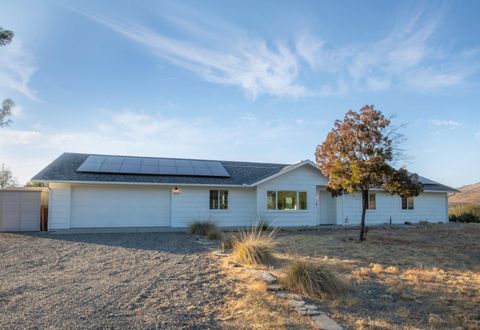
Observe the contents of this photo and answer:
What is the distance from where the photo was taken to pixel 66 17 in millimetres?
11406

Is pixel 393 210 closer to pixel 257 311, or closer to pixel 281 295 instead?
pixel 281 295

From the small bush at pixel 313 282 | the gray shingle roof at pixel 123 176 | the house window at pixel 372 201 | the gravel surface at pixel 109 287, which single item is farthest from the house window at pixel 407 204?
the small bush at pixel 313 282

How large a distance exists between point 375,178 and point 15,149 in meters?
20.0

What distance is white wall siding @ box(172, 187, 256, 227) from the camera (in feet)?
55.5

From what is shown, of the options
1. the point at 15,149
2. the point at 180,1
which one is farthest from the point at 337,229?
the point at 15,149

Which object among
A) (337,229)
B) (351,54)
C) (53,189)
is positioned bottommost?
(337,229)

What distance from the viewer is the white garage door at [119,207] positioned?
616 inches

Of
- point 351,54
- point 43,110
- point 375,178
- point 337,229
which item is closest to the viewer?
point 375,178

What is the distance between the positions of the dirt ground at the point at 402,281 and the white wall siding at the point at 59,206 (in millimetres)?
9864

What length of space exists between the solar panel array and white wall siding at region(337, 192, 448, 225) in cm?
712

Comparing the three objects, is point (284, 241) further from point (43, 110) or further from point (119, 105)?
point (43, 110)

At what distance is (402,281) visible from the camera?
22.2 feet

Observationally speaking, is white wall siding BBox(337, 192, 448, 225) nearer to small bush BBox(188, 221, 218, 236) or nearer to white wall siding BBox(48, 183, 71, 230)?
small bush BBox(188, 221, 218, 236)

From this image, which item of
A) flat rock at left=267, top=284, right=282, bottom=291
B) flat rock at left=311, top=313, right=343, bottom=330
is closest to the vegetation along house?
flat rock at left=267, top=284, right=282, bottom=291
